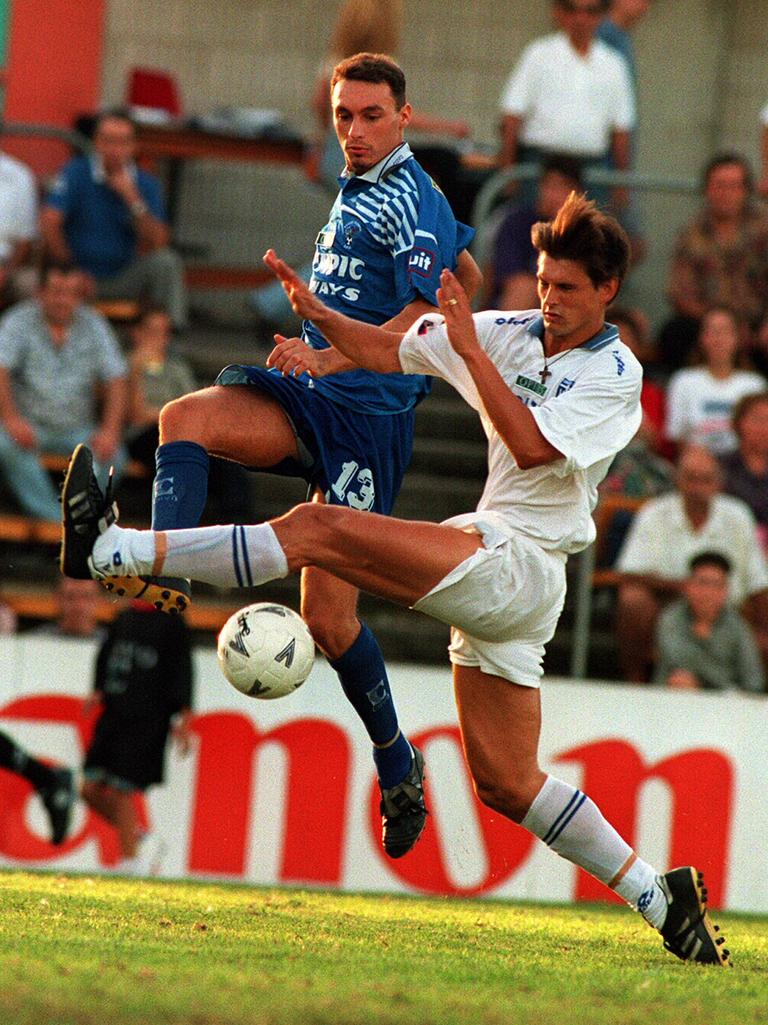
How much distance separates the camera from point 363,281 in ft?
24.5

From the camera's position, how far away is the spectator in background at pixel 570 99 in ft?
47.6

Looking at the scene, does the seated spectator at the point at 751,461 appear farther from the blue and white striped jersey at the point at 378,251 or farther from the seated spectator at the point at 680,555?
the blue and white striped jersey at the point at 378,251

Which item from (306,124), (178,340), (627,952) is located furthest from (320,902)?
(306,124)

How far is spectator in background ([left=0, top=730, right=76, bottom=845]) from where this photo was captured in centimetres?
1058

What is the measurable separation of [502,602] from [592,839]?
1.00 meters

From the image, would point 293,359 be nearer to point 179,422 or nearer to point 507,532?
point 179,422

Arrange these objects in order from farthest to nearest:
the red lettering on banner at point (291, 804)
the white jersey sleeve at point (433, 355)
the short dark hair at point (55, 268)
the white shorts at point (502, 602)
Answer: the short dark hair at point (55, 268), the red lettering on banner at point (291, 804), the white jersey sleeve at point (433, 355), the white shorts at point (502, 602)

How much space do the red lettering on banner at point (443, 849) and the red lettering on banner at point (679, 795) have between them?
445 mm

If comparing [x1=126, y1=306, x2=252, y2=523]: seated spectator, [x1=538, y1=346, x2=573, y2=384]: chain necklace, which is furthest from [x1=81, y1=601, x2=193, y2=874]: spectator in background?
[x1=538, y1=346, x2=573, y2=384]: chain necklace

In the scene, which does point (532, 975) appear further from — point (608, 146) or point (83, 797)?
point (608, 146)

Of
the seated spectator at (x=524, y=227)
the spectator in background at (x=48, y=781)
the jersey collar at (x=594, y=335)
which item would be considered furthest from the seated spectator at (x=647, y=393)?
the jersey collar at (x=594, y=335)

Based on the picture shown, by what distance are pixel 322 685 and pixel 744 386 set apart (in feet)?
13.2

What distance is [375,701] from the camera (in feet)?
25.0

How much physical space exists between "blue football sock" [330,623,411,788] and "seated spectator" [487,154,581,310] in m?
6.61
